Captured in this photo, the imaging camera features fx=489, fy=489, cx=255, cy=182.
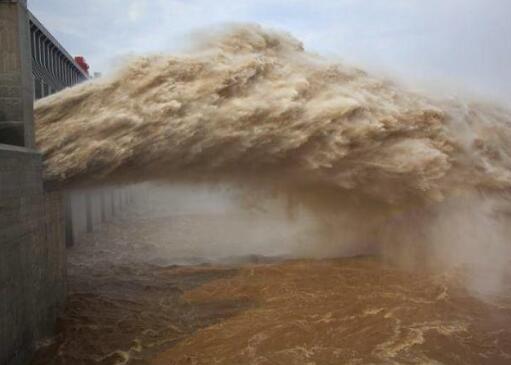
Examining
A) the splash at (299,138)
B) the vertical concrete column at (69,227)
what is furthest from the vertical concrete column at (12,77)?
the vertical concrete column at (69,227)

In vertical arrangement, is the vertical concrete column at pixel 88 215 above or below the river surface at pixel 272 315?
above

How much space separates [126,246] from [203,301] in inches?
538

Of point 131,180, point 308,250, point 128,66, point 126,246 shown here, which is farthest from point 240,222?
point 128,66

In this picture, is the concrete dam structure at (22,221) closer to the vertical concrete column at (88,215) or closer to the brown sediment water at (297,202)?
the brown sediment water at (297,202)

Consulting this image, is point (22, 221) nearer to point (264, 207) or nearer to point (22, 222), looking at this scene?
point (22, 222)

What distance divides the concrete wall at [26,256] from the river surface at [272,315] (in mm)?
960

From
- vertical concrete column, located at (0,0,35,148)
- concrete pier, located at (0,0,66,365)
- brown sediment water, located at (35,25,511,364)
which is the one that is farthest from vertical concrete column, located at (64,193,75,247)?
vertical concrete column, located at (0,0,35,148)

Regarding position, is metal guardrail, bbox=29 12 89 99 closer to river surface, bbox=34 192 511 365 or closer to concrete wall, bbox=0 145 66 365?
river surface, bbox=34 192 511 365

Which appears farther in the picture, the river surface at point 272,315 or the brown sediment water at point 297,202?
the brown sediment water at point 297,202

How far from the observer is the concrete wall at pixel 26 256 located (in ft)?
32.2

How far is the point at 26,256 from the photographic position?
11.0 meters

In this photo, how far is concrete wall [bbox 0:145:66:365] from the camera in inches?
387

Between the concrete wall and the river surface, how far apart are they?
0.96 m

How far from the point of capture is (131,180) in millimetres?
17438
